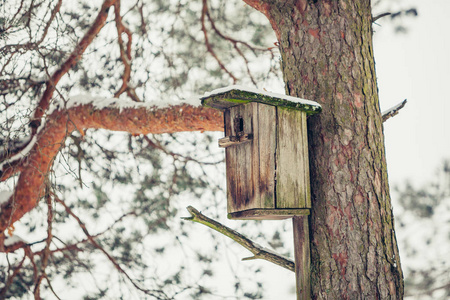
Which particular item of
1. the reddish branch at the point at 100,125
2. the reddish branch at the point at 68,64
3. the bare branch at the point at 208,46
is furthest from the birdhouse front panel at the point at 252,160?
the bare branch at the point at 208,46

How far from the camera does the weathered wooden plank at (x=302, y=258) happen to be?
235 cm

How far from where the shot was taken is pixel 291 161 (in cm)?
234

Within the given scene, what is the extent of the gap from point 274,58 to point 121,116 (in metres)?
1.76

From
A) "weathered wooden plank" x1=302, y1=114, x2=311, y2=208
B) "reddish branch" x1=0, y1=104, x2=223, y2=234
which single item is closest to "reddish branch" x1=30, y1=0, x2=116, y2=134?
"reddish branch" x1=0, y1=104, x2=223, y2=234

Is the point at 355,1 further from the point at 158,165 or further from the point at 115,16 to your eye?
the point at 158,165

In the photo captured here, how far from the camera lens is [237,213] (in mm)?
2396

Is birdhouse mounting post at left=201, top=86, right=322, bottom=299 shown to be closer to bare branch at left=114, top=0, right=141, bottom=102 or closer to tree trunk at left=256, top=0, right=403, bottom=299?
tree trunk at left=256, top=0, right=403, bottom=299

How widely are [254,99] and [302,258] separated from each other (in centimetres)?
73

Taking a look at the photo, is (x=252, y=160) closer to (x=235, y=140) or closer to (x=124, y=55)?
(x=235, y=140)

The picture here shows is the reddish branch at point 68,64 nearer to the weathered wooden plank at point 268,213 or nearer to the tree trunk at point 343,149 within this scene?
the tree trunk at point 343,149

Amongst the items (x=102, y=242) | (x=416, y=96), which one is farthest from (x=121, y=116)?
(x=416, y=96)

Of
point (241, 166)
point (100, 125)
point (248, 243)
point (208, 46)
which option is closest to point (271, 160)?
point (241, 166)

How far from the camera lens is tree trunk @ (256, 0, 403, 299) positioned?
7.54 feet

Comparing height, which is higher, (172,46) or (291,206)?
(172,46)
